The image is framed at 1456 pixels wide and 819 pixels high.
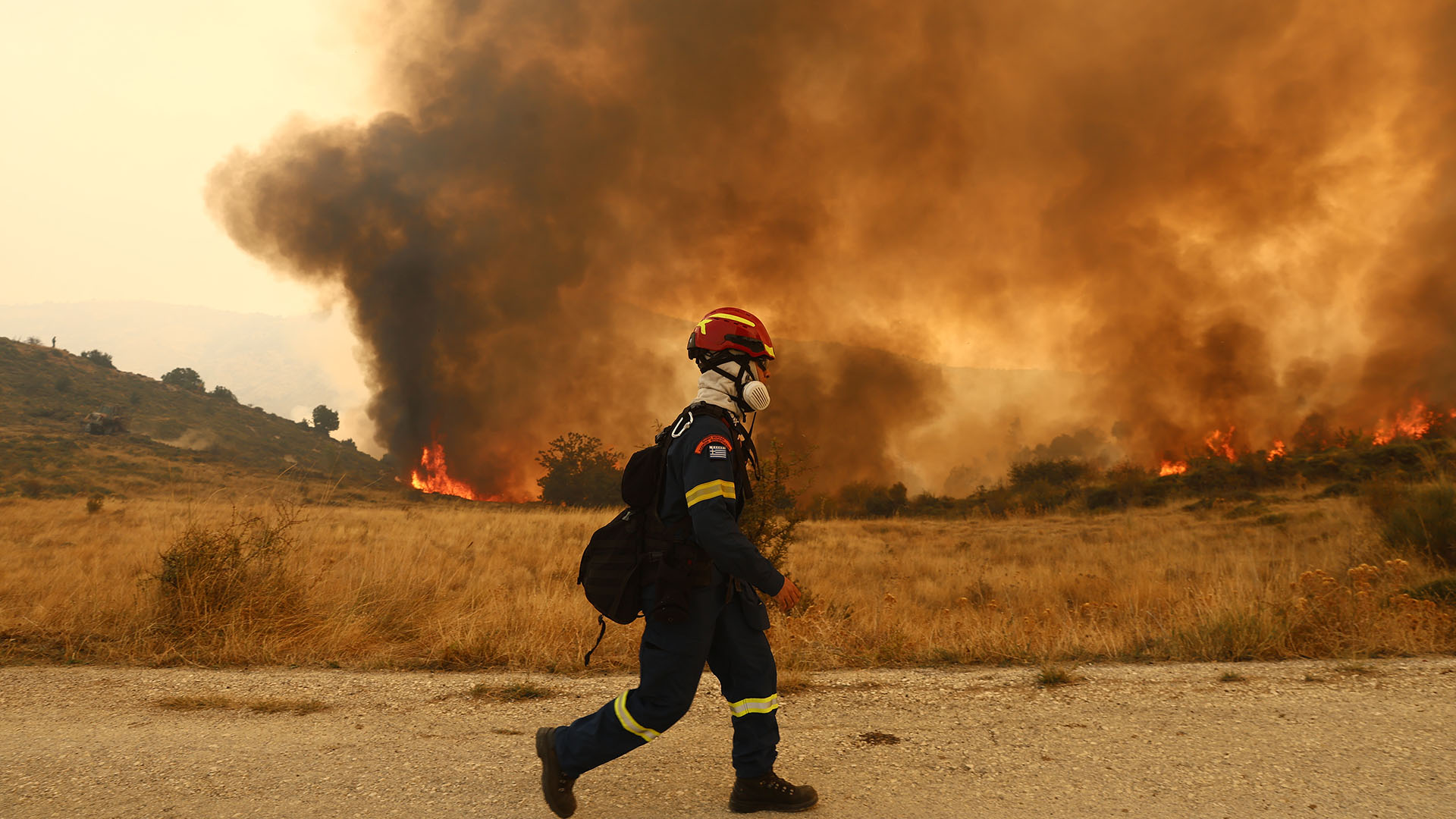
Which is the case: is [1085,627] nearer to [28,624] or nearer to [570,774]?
[570,774]

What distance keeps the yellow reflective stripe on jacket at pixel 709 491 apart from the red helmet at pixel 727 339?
548mm

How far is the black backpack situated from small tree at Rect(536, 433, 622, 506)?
89.1ft

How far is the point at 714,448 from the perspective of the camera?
2645mm

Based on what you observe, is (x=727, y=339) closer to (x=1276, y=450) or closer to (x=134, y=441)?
(x=1276, y=450)

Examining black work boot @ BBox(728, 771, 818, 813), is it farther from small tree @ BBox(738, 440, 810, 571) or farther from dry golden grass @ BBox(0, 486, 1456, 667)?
small tree @ BBox(738, 440, 810, 571)

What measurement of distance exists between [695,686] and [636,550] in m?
0.51

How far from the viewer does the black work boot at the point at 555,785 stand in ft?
8.64

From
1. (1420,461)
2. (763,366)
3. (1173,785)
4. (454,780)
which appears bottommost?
(454,780)

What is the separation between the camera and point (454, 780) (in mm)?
3119

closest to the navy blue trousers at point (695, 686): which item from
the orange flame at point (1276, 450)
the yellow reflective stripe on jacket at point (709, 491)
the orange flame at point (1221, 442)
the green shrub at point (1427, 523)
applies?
the yellow reflective stripe on jacket at point (709, 491)

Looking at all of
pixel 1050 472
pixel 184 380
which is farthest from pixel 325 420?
pixel 1050 472

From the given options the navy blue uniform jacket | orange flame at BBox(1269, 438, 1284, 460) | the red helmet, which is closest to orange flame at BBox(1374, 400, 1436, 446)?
orange flame at BBox(1269, 438, 1284, 460)

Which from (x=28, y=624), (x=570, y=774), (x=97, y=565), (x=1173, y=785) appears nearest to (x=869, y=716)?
(x=1173, y=785)

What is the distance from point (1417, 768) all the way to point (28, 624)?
8261 millimetres
